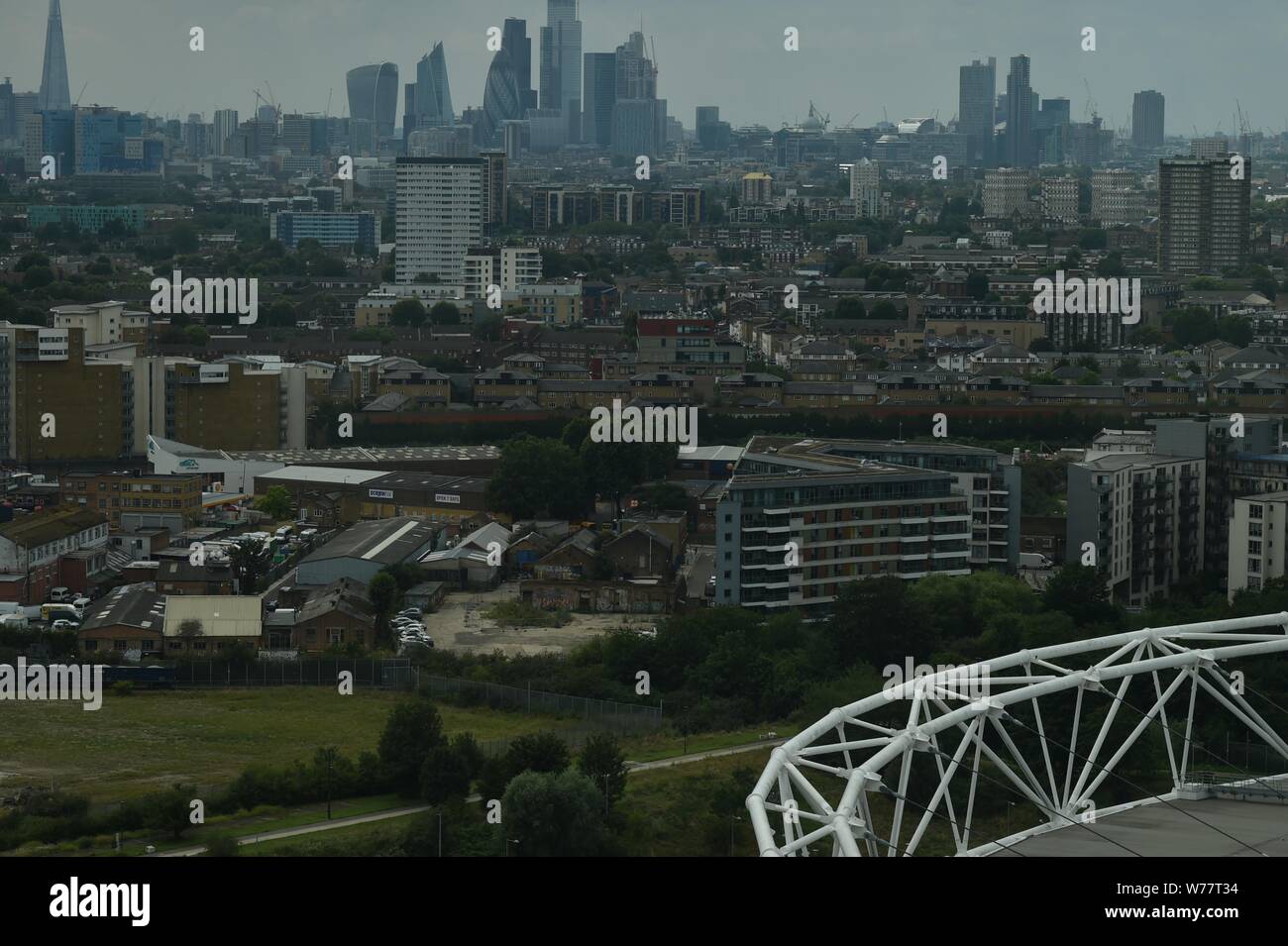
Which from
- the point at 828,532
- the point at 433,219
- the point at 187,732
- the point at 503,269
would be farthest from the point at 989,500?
the point at 433,219

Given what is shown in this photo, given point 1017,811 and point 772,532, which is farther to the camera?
point 772,532

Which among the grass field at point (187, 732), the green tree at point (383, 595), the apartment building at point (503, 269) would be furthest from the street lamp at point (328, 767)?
the apartment building at point (503, 269)

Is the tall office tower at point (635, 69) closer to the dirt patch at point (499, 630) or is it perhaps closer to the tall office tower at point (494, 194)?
the tall office tower at point (494, 194)

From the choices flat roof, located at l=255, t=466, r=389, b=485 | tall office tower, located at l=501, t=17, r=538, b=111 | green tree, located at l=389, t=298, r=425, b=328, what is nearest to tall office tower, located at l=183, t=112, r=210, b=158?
tall office tower, located at l=501, t=17, r=538, b=111

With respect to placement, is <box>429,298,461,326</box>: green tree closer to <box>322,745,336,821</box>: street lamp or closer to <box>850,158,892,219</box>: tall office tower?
<box>322,745,336,821</box>: street lamp

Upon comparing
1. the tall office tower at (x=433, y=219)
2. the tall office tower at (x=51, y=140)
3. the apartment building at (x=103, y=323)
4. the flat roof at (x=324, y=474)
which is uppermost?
the tall office tower at (x=51, y=140)

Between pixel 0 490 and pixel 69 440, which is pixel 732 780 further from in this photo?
pixel 69 440
